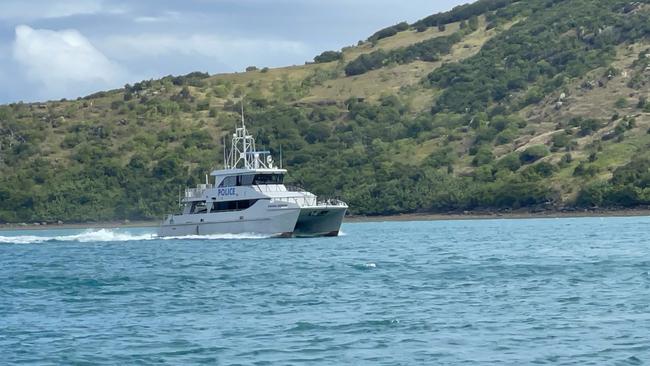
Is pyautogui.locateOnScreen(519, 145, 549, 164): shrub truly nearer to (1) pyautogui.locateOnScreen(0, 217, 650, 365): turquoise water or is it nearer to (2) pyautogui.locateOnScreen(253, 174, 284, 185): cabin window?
(2) pyautogui.locateOnScreen(253, 174, 284, 185): cabin window

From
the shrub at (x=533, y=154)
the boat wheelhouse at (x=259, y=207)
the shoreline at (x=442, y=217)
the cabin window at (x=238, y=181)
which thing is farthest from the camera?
the shrub at (x=533, y=154)

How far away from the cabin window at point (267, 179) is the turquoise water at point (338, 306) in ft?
43.7

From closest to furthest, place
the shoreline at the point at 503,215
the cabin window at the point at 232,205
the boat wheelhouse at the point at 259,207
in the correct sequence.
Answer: the boat wheelhouse at the point at 259,207, the cabin window at the point at 232,205, the shoreline at the point at 503,215

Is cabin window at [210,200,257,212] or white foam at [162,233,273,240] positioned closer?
white foam at [162,233,273,240]

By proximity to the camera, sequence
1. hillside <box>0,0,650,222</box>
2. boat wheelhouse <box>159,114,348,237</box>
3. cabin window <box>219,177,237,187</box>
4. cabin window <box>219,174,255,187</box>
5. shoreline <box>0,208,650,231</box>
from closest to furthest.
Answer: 1. boat wheelhouse <box>159,114,348,237</box>
2. cabin window <box>219,174,255,187</box>
3. cabin window <box>219,177,237,187</box>
4. shoreline <box>0,208,650,231</box>
5. hillside <box>0,0,650,222</box>

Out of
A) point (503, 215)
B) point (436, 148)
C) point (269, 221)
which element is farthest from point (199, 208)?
point (436, 148)

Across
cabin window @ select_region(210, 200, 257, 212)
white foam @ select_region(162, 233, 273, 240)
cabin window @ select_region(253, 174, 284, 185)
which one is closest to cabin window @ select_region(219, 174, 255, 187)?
cabin window @ select_region(253, 174, 284, 185)

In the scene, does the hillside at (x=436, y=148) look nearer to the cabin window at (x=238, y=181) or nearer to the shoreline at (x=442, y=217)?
the shoreline at (x=442, y=217)

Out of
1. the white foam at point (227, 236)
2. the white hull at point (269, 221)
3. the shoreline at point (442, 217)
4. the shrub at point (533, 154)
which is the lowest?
the shoreline at point (442, 217)

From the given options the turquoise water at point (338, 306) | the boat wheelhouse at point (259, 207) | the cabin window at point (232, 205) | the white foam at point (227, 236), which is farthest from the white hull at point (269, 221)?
the turquoise water at point (338, 306)

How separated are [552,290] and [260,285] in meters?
12.3

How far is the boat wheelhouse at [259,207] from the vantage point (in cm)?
8938

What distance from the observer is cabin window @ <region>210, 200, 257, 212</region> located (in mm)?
90938

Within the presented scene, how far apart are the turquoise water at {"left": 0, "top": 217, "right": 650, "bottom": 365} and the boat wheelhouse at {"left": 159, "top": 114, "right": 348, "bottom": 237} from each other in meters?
12.4
